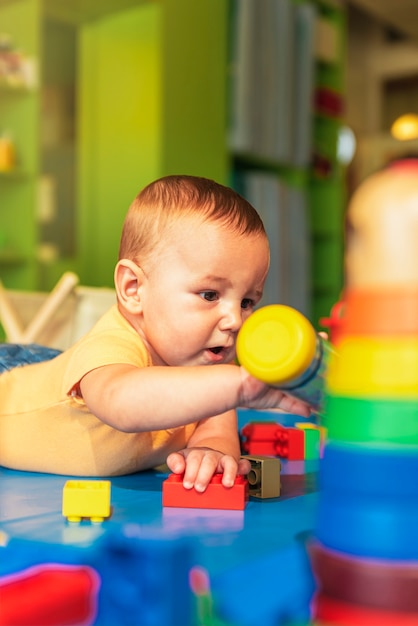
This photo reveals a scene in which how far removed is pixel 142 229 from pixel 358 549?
56cm

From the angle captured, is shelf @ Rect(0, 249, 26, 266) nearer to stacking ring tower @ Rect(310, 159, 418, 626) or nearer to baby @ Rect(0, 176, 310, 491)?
baby @ Rect(0, 176, 310, 491)

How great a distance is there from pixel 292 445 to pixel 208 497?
0.34 meters

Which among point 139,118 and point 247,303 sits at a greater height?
point 139,118

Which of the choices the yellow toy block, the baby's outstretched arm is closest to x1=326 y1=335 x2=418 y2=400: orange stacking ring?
the baby's outstretched arm

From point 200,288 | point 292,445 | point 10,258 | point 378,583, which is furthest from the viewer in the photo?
point 10,258

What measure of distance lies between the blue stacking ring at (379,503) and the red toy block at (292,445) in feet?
2.11

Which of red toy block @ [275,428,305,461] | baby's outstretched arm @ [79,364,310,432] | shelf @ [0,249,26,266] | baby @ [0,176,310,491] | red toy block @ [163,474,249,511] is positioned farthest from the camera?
shelf @ [0,249,26,266]

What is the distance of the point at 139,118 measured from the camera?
3.15 meters

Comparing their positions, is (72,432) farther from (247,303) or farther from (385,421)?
(385,421)

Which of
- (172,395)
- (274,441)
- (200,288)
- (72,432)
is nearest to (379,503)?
(172,395)

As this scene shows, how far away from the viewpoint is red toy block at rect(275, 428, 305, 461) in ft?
3.29

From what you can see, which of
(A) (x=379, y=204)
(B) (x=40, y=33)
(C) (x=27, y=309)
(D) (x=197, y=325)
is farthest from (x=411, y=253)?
(B) (x=40, y=33)

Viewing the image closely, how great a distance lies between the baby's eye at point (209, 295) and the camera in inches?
32.4

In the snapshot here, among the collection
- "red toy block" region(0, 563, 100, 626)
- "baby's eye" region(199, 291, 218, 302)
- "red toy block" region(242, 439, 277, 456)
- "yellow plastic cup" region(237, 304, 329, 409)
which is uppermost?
"yellow plastic cup" region(237, 304, 329, 409)
